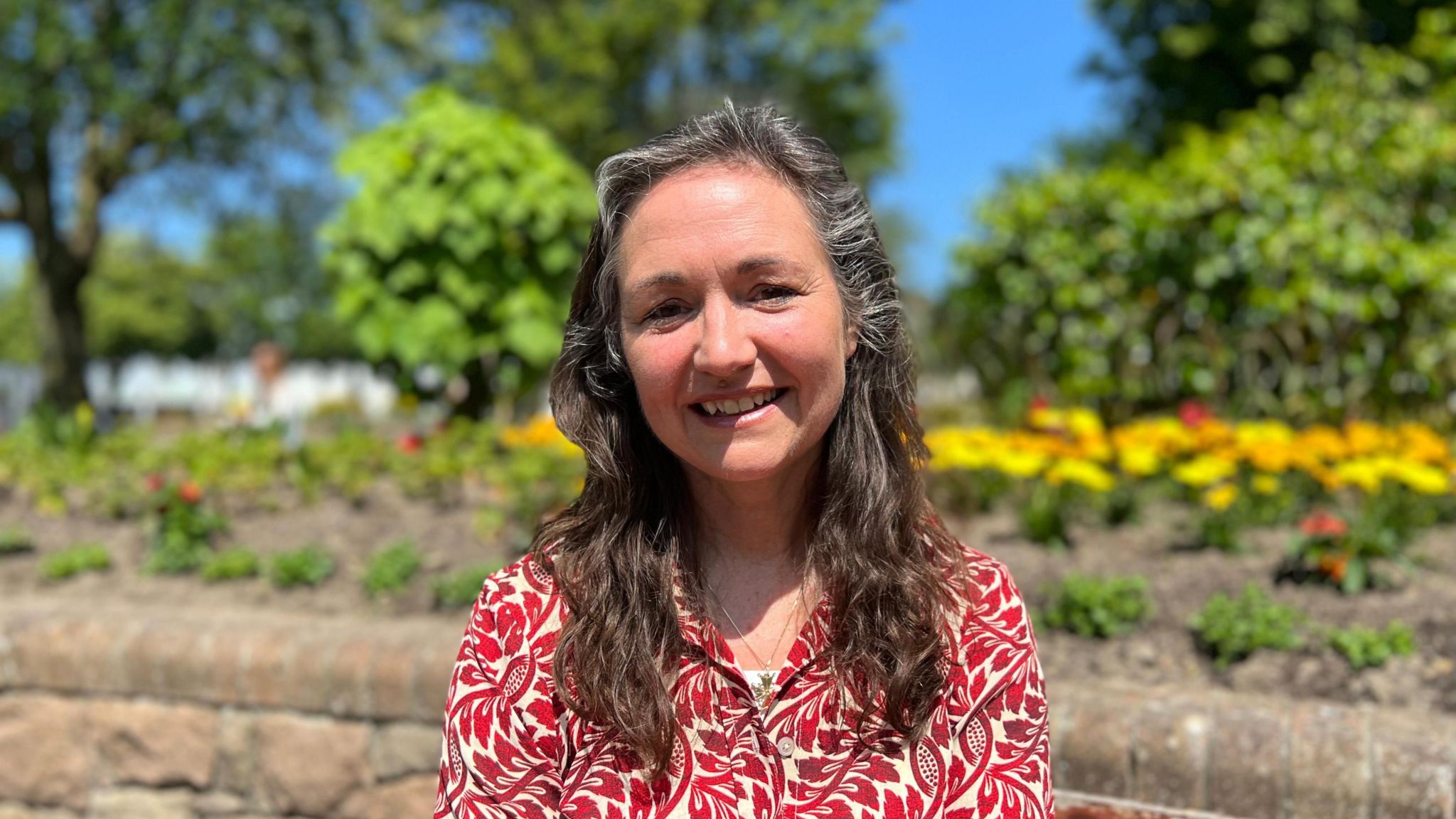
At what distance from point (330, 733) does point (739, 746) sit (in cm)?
192

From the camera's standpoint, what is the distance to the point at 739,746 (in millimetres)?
1552

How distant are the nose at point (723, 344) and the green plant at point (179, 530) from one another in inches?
135

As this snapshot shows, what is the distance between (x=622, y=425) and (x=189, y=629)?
220cm

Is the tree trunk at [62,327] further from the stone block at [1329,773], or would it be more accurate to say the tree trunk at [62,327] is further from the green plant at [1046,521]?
the stone block at [1329,773]

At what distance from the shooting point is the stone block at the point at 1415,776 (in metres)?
2.11

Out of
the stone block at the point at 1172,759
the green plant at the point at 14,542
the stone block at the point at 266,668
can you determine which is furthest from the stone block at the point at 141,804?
the stone block at the point at 1172,759

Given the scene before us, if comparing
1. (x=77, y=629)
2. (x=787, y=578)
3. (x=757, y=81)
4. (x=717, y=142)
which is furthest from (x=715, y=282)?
(x=757, y=81)

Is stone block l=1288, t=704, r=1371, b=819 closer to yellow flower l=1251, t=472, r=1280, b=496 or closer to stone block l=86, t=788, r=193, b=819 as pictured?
yellow flower l=1251, t=472, r=1280, b=496

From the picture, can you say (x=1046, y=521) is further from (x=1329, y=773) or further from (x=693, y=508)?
(x=693, y=508)

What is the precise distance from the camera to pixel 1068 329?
5938 millimetres

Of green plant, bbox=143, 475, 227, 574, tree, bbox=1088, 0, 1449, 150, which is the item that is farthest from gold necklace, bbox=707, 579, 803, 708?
tree, bbox=1088, 0, 1449, 150

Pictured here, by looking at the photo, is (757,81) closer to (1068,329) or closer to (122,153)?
(122,153)

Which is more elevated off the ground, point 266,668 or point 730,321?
point 730,321

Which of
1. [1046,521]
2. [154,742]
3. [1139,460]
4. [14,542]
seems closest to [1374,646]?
[1046,521]
